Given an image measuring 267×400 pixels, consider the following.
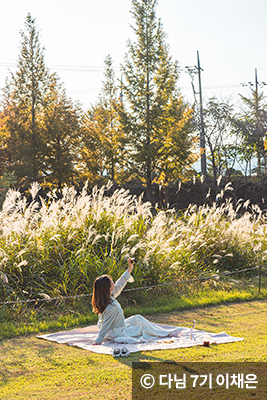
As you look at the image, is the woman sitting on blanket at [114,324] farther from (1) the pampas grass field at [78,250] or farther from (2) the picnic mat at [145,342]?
(1) the pampas grass field at [78,250]

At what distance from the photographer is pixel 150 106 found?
21406mm

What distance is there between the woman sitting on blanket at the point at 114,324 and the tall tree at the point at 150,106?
15.6 metres

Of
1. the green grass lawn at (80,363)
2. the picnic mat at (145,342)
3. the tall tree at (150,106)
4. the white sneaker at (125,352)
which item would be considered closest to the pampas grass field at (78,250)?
the picnic mat at (145,342)

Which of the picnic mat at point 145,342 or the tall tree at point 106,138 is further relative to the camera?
the tall tree at point 106,138

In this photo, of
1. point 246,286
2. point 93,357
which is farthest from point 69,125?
point 93,357

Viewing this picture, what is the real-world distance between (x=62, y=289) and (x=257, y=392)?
12.9ft

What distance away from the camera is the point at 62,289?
664cm

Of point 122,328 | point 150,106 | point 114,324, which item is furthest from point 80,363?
point 150,106

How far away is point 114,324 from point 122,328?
146 millimetres

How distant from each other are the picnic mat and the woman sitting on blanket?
0.26 ft

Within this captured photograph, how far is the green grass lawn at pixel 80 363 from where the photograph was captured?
11.4 feet

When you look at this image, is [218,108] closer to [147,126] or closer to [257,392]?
[147,126]

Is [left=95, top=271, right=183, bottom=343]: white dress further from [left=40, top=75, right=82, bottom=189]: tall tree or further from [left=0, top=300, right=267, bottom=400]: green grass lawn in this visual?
[left=40, top=75, right=82, bottom=189]: tall tree

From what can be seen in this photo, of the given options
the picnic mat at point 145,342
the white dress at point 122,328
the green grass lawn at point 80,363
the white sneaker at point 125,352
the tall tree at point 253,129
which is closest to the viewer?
the green grass lawn at point 80,363
